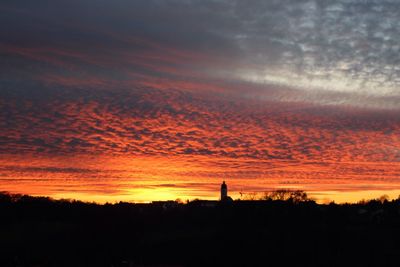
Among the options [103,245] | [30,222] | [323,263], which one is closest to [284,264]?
[323,263]

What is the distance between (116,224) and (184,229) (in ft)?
32.0

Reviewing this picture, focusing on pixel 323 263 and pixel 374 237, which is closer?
pixel 323 263

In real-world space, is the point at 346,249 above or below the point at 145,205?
below

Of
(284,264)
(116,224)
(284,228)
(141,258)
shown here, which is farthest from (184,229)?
(284,264)

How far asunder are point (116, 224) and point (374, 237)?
115ft

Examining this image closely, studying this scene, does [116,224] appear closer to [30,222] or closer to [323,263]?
[30,222]

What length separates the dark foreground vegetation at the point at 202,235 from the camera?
5359cm

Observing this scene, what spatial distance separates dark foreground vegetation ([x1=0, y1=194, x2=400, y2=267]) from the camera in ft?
176

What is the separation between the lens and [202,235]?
6712 cm

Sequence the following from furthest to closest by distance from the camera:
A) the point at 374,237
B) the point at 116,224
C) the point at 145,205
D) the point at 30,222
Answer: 1. the point at 145,205
2. the point at 30,222
3. the point at 116,224
4. the point at 374,237

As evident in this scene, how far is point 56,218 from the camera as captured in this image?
3504 inches

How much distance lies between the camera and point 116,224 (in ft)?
252

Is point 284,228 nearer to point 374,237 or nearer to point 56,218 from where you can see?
point 374,237

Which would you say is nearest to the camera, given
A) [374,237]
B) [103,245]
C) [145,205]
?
[374,237]
